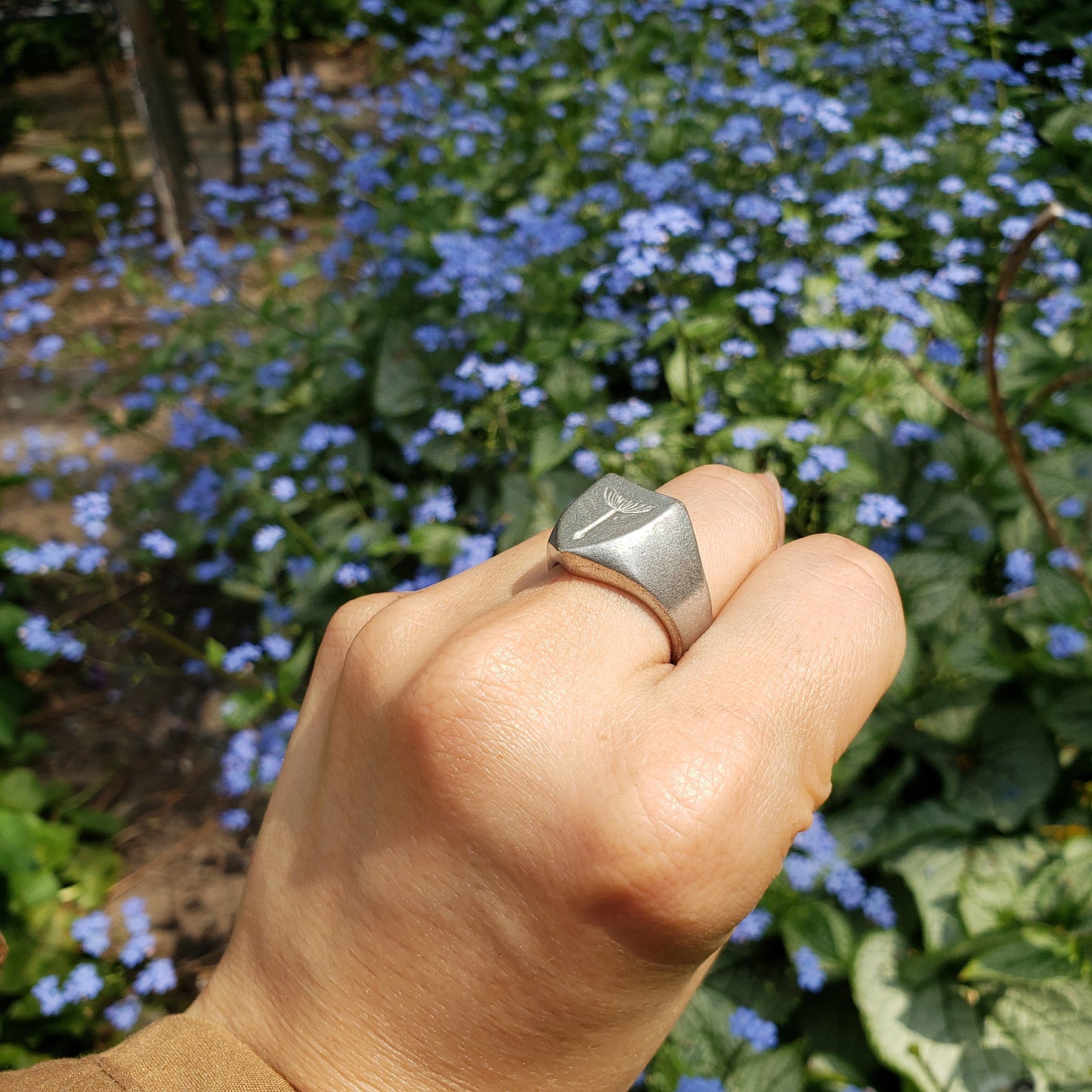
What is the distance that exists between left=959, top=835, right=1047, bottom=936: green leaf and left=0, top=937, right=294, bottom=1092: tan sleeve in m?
1.70

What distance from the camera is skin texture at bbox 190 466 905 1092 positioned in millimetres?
768

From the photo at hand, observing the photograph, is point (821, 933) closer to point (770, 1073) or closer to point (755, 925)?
point (755, 925)

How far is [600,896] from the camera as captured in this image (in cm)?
75

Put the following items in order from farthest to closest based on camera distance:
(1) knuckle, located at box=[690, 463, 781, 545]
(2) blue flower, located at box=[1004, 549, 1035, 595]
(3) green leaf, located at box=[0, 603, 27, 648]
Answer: (3) green leaf, located at box=[0, 603, 27, 648], (2) blue flower, located at box=[1004, 549, 1035, 595], (1) knuckle, located at box=[690, 463, 781, 545]

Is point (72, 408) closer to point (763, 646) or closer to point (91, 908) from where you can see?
point (91, 908)

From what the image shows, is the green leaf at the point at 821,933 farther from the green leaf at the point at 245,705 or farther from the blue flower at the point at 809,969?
the green leaf at the point at 245,705

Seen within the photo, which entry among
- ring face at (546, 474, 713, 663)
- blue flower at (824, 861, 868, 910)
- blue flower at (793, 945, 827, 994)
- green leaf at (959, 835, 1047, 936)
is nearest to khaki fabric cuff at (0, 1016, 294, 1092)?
ring face at (546, 474, 713, 663)

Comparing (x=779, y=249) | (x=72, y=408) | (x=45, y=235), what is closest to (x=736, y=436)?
(x=779, y=249)

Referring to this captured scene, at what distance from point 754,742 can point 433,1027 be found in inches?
18.2

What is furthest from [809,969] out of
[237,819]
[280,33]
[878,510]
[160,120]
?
[280,33]

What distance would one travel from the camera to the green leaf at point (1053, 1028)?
178 centimetres

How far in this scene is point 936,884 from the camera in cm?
200

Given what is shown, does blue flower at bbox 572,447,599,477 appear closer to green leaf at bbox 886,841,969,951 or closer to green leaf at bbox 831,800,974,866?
green leaf at bbox 831,800,974,866

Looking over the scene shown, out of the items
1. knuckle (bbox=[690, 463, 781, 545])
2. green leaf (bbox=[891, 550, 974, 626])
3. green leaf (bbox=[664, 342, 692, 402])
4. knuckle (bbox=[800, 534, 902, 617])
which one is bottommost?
green leaf (bbox=[891, 550, 974, 626])
